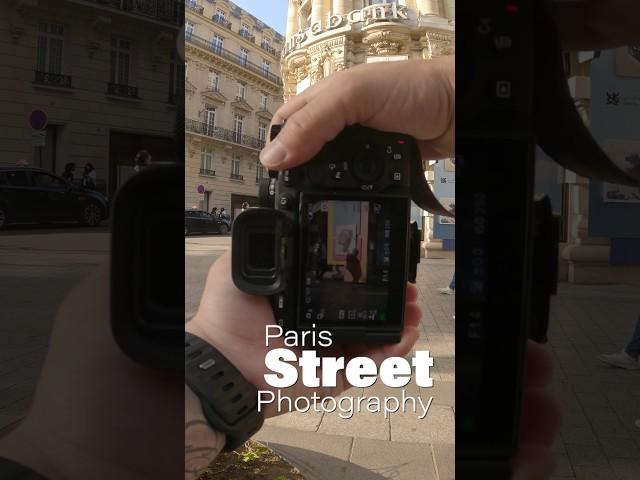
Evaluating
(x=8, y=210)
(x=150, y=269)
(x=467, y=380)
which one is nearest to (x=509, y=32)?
(x=467, y=380)

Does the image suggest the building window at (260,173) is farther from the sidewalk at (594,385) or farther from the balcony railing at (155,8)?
the sidewalk at (594,385)

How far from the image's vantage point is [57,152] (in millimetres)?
1059

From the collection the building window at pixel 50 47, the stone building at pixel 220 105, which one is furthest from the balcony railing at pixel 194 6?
the building window at pixel 50 47

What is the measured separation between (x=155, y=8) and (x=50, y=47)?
0.63ft

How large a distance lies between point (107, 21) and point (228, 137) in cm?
30

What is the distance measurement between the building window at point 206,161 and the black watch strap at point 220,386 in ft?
0.97

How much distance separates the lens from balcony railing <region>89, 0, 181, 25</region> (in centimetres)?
106

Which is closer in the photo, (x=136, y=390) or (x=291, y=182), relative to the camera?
(x=291, y=182)

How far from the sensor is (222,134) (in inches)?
41.4

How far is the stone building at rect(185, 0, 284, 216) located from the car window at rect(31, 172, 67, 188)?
0.70ft

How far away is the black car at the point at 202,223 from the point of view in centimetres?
103

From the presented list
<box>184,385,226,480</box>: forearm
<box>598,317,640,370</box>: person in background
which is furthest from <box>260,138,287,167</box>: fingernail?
<box>598,317,640,370</box>: person in background

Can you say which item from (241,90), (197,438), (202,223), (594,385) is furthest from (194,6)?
(594,385)

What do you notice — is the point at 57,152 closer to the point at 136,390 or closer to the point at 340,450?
the point at 136,390
